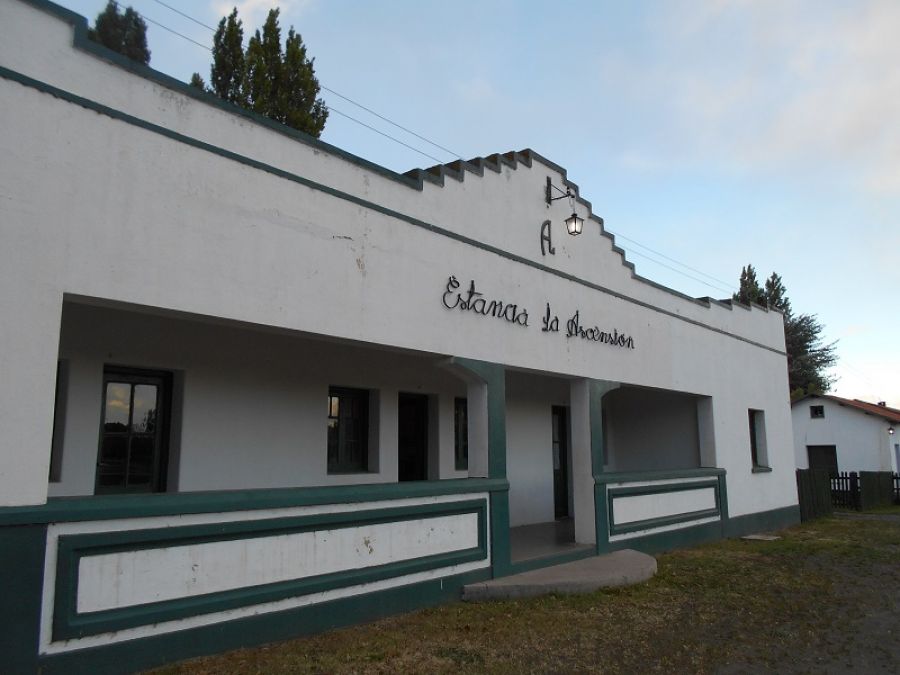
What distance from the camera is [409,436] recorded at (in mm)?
11047

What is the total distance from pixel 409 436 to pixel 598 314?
3505 millimetres

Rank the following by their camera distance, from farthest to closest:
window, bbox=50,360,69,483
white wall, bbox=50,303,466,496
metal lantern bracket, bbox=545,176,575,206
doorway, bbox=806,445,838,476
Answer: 1. doorway, bbox=806,445,838,476
2. metal lantern bracket, bbox=545,176,575,206
3. white wall, bbox=50,303,466,496
4. window, bbox=50,360,69,483

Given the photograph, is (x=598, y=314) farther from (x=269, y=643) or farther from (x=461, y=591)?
(x=269, y=643)

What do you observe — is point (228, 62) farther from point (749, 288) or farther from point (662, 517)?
Answer: point (749, 288)

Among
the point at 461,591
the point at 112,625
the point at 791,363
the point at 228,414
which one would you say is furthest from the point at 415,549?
the point at 791,363

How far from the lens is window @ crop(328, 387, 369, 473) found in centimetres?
956

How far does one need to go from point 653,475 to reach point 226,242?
28.0 feet

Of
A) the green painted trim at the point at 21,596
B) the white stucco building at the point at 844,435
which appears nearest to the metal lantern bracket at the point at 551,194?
the green painted trim at the point at 21,596

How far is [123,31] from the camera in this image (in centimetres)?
2191

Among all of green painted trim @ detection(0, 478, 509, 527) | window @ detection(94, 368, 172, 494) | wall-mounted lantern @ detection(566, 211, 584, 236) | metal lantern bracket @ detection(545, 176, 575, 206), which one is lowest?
green painted trim @ detection(0, 478, 509, 527)

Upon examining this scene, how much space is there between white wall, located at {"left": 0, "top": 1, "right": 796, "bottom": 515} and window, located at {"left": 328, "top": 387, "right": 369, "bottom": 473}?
405 millimetres

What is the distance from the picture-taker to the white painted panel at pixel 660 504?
1108 centimetres

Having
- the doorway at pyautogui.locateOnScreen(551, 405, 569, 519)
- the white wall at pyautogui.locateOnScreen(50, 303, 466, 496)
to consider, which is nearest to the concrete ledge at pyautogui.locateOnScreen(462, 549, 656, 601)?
the white wall at pyautogui.locateOnScreen(50, 303, 466, 496)

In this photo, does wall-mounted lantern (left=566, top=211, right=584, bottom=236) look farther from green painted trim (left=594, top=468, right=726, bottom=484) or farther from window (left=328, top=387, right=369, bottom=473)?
window (left=328, top=387, right=369, bottom=473)
